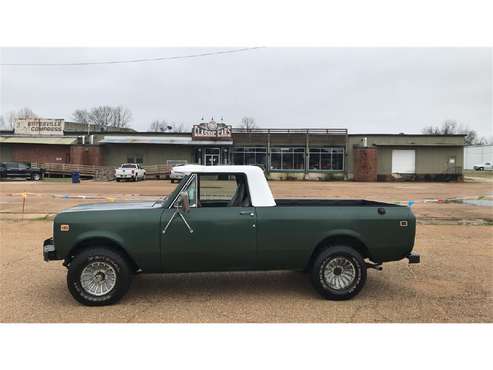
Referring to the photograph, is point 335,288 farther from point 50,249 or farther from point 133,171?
point 133,171

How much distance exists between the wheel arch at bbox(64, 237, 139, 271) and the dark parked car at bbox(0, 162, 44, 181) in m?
38.7

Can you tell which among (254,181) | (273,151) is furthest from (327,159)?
(254,181)

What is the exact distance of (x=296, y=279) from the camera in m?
6.43

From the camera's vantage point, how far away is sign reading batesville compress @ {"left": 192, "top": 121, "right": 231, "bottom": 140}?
45688 millimetres

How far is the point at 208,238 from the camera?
5219 millimetres

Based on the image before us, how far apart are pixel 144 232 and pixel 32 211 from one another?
11.3 meters

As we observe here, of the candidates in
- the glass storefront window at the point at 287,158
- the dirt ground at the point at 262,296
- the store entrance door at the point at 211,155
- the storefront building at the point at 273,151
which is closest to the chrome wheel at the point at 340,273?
the dirt ground at the point at 262,296

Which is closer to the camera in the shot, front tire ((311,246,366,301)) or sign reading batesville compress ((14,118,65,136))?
front tire ((311,246,366,301))

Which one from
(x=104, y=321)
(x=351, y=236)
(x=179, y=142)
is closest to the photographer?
(x=104, y=321)

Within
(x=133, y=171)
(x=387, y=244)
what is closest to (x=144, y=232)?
(x=387, y=244)

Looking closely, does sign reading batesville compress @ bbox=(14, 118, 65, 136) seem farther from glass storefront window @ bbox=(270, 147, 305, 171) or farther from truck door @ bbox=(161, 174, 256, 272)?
truck door @ bbox=(161, 174, 256, 272)

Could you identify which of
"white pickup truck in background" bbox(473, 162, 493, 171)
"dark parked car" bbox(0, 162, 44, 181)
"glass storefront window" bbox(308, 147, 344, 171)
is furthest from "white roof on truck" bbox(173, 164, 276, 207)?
"white pickup truck in background" bbox(473, 162, 493, 171)

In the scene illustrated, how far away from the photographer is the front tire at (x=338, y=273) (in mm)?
5332

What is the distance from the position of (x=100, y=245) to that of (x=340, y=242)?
319cm
